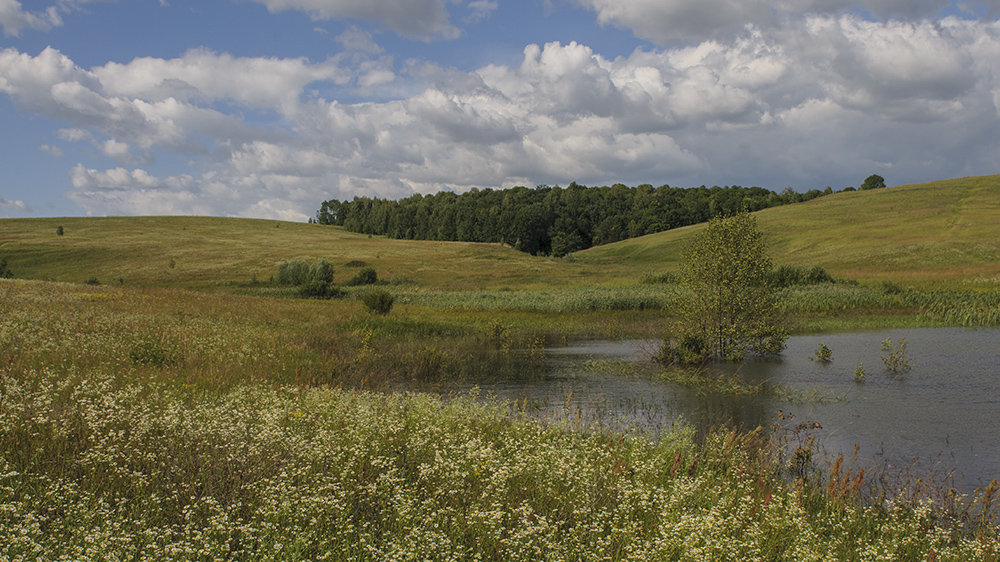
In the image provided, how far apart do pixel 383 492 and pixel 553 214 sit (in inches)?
5471

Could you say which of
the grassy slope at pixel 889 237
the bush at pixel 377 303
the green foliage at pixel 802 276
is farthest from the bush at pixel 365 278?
the grassy slope at pixel 889 237

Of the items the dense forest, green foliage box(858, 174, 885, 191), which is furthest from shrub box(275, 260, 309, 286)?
green foliage box(858, 174, 885, 191)

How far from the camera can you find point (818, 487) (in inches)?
363

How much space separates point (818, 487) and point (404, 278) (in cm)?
6441

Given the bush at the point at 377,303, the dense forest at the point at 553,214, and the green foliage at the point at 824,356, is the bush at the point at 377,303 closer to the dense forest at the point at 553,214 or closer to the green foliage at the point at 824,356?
the green foliage at the point at 824,356

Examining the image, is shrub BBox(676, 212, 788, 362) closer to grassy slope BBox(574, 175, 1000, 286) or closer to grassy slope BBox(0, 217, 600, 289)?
grassy slope BBox(574, 175, 1000, 286)

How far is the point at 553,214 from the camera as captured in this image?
144 m

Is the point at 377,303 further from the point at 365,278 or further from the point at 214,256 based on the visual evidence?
the point at 214,256

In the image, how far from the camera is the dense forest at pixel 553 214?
441ft

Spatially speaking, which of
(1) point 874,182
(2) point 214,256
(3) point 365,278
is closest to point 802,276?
(3) point 365,278

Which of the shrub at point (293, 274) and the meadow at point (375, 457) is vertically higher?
the shrub at point (293, 274)

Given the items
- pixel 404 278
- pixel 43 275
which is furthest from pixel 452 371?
pixel 43 275

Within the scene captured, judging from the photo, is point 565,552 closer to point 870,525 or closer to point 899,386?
point 870,525

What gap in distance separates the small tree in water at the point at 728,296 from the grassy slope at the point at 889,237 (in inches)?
1453
